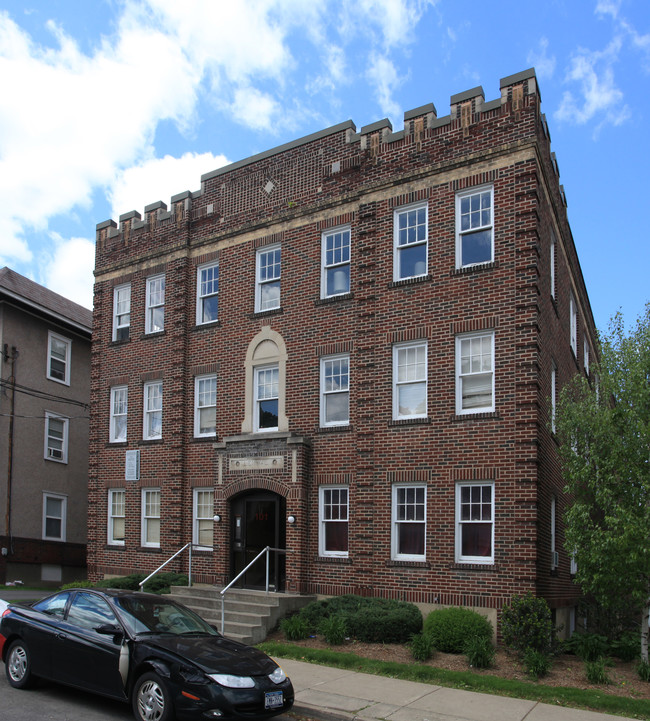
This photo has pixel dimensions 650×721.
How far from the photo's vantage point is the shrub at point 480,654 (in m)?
12.6

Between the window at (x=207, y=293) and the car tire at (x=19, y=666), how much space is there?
11477mm

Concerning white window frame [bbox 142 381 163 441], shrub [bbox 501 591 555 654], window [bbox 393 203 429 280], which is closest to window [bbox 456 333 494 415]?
window [bbox 393 203 429 280]

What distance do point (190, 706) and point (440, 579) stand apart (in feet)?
26.3

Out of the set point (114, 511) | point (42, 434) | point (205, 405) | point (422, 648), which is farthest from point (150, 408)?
point (422, 648)

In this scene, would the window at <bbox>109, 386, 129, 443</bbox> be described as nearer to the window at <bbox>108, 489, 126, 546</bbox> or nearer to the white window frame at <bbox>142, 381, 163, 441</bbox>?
the white window frame at <bbox>142, 381, 163, 441</bbox>

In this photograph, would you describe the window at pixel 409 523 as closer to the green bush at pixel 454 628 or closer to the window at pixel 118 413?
the green bush at pixel 454 628

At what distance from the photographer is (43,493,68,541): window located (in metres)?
27.3

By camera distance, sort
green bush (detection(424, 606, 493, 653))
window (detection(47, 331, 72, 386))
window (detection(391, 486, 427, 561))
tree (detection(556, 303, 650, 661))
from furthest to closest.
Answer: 1. window (detection(47, 331, 72, 386))
2. window (detection(391, 486, 427, 561))
3. green bush (detection(424, 606, 493, 653))
4. tree (detection(556, 303, 650, 661))

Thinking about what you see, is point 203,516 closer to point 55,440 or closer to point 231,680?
point 55,440

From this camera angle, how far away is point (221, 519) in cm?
1900

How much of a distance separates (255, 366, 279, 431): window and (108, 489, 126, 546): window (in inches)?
218

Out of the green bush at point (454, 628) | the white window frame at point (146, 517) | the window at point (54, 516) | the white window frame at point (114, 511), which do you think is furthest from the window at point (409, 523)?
the window at point (54, 516)

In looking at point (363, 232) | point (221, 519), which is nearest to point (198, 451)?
point (221, 519)

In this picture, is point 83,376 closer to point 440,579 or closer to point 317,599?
point 317,599
